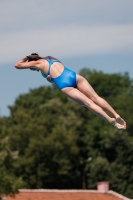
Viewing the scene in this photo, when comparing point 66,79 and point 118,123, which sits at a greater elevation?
point 66,79

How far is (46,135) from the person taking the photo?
324 feet

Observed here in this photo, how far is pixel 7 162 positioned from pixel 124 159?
2475 cm

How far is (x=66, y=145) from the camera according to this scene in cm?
9825

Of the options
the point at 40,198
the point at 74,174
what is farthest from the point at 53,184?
the point at 40,198

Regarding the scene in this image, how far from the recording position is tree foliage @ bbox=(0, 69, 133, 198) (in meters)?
93.9

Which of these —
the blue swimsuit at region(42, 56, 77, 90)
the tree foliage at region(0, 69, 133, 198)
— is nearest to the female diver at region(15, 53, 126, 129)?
the blue swimsuit at region(42, 56, 77, 90)

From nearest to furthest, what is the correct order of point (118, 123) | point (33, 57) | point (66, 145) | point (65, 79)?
point (118, 123), point (65, 79), point (33, 57), point (66, 145)

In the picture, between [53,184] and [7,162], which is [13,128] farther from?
[7,162]

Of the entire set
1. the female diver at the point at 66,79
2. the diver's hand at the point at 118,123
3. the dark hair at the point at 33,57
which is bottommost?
the diver's hand at the point at 118,123

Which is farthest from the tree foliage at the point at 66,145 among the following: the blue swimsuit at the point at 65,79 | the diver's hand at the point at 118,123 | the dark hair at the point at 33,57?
the diver's hand at the point at 118,123

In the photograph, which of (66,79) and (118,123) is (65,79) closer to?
(66,79)

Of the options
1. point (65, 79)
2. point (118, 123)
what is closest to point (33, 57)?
point (65, 79)

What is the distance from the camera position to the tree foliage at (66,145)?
3698 inches

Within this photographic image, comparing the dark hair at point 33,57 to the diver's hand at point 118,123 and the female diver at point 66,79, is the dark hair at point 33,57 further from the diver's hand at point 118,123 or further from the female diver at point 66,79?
the diver's hand at point 118,123
